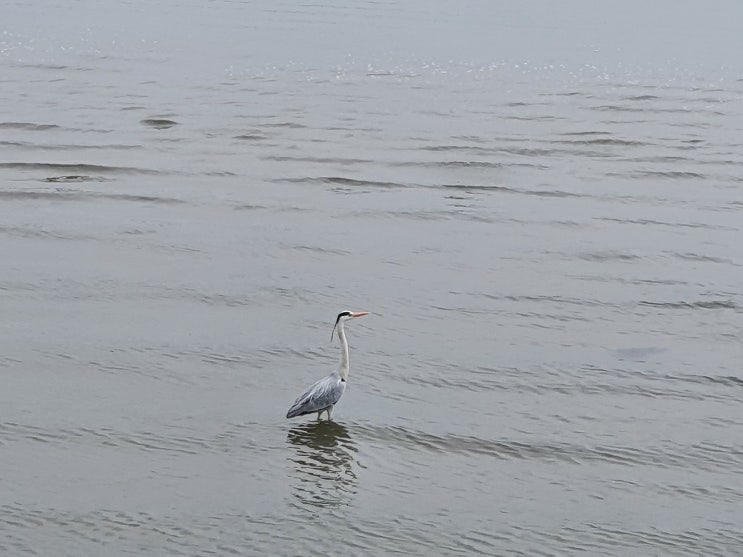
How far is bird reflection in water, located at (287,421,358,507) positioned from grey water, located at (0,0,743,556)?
1.2 inches

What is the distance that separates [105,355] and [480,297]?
4702 mm

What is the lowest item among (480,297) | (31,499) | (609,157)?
(31,499)

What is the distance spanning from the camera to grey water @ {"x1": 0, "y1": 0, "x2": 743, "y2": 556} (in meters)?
10.7

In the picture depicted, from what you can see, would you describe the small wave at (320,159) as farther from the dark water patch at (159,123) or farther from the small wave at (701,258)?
the small wave at (701,258)

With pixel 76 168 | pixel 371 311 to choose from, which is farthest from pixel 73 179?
pixel 371 311

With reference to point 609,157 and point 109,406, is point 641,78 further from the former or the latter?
point 109,406

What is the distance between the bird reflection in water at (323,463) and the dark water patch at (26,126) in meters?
14.5

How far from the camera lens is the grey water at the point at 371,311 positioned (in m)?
10.7

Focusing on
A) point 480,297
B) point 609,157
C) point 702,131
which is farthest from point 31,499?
point 702,131

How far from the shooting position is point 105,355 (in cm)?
1362

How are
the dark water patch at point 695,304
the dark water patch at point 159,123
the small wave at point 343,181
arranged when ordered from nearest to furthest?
1. the dark water patch at point 695,304
2. the small wave at point 343,181
3. the dark water patch at point 159,123

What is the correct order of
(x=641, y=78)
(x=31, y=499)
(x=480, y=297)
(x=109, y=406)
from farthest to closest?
(x=641, y=78) < (x=480, y=297) < (x=109, y=406) < (x=31, y=499)

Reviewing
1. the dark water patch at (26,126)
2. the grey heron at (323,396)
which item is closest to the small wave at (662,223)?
the grey heron at (323,396)

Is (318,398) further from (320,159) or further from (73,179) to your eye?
(320,159)
